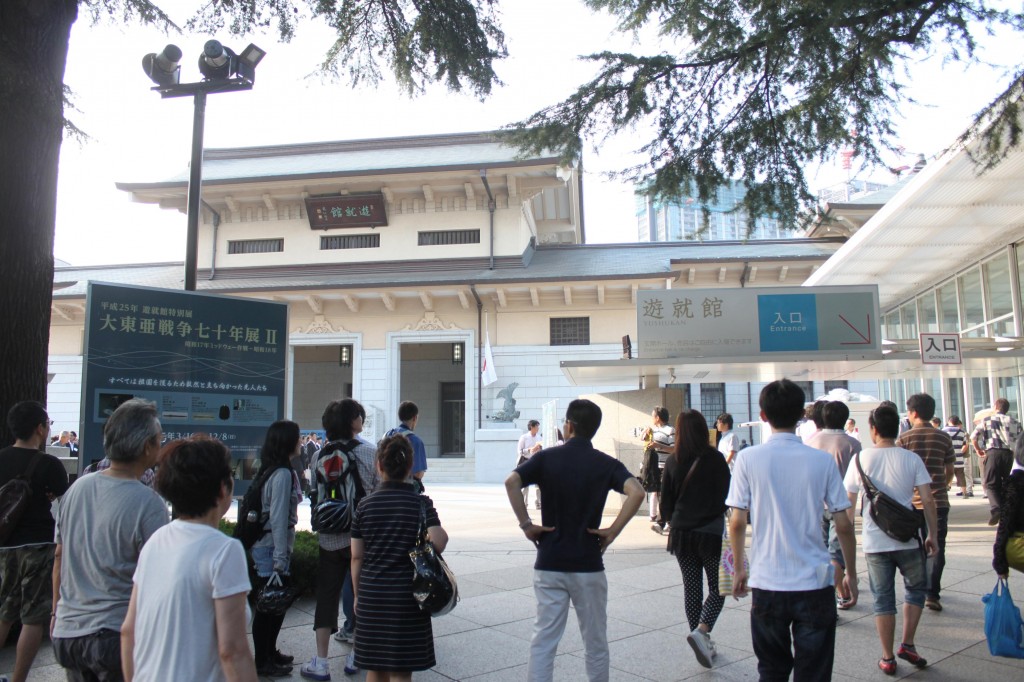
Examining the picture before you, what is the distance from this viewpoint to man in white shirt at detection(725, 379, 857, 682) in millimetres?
3639

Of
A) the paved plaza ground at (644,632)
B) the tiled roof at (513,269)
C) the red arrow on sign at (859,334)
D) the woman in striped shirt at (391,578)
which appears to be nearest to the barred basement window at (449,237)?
the tiled roof at (513,269)

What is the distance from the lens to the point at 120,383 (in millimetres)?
6832

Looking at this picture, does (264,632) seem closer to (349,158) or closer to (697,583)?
(697,583)

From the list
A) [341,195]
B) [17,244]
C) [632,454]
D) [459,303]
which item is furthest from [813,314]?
[341,195]

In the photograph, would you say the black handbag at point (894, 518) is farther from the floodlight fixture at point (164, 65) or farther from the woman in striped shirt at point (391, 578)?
the floodlight fixture at point (164, 65)

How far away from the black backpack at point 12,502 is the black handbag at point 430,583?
255 cm

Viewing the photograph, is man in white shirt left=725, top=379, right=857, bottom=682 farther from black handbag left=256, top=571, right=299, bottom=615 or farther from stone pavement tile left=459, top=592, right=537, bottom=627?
stone pavement tile left=459, top=592, right=537, bottom=627

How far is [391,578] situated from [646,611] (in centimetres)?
365

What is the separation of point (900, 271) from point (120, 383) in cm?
1850

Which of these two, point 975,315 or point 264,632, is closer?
point 264,632

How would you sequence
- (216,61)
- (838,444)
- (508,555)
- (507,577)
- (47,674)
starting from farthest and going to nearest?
(508,555), (507,577), (216,61), (838,444), (47,674)

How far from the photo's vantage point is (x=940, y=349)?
11734 millimetres

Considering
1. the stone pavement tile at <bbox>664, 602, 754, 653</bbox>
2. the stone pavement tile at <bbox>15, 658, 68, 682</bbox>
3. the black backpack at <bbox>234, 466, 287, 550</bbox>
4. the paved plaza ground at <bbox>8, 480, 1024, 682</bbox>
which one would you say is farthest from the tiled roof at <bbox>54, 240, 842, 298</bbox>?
the black backpack at <bbox>234, 466, 287, 550</bbox>

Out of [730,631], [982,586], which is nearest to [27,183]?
[730,631]
